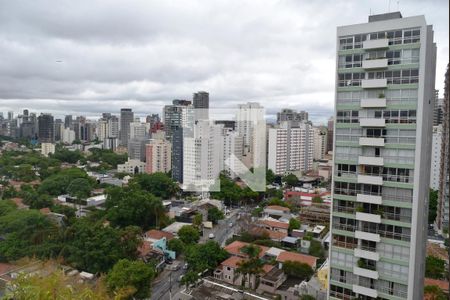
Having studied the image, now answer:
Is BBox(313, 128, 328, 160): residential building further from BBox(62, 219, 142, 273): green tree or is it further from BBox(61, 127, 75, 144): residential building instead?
BBox(61, 127, 75, 144): residential building

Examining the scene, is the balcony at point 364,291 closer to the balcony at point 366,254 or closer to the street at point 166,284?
the balcony at point 366,254

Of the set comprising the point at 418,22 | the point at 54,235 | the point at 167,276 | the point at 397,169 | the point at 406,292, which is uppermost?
the point at 418,22

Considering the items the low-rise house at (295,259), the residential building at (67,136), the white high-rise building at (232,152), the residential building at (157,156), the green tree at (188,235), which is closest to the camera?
the low-rise house at (295,259)

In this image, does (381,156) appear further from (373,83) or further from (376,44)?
(376,44)

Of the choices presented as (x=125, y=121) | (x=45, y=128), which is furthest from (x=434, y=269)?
(x=45, y=128)

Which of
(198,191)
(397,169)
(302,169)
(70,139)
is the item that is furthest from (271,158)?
(70,139)

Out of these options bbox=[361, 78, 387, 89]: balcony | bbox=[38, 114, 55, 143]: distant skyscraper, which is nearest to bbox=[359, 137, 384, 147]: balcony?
bbox=[361, 78, 387, 89]: balcony

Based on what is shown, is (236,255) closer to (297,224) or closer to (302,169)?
(297,224)

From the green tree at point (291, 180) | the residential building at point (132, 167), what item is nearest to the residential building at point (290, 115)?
the green tree at point (291, 180)
